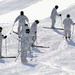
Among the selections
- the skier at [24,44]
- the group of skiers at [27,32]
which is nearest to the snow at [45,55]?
the skier at [24,44]

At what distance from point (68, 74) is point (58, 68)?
124 cm

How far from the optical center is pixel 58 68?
1891 centimetres

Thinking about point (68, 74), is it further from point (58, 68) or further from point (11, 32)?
point (11, 32)

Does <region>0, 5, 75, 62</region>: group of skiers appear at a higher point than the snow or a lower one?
higher

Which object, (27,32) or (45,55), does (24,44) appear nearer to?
(27,32)

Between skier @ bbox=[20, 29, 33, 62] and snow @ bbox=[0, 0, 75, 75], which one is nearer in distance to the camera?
snow @ bbox=[0, 0, 75, 75]

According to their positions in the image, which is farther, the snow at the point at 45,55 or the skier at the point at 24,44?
the skier at the point at 24,44

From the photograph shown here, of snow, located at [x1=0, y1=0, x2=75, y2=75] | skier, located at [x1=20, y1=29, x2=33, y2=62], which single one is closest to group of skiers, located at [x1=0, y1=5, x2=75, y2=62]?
skier, located at [x1=20, y1=29, x2=33, y2=62]

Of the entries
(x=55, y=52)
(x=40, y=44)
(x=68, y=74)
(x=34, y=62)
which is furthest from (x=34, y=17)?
(x=68, y=74)

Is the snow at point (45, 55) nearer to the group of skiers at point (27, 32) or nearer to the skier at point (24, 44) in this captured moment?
the skier at point (24, 44)

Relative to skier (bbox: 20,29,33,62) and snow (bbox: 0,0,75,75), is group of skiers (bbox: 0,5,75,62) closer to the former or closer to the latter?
skier (bbox: 20,29,33,62)

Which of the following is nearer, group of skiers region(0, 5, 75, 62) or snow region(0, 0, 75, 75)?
snow region(0, 0, 75, 75)

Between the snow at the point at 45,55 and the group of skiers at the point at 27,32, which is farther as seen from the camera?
the group of skiers at the point at 27,32

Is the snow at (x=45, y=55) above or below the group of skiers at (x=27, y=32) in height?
below
